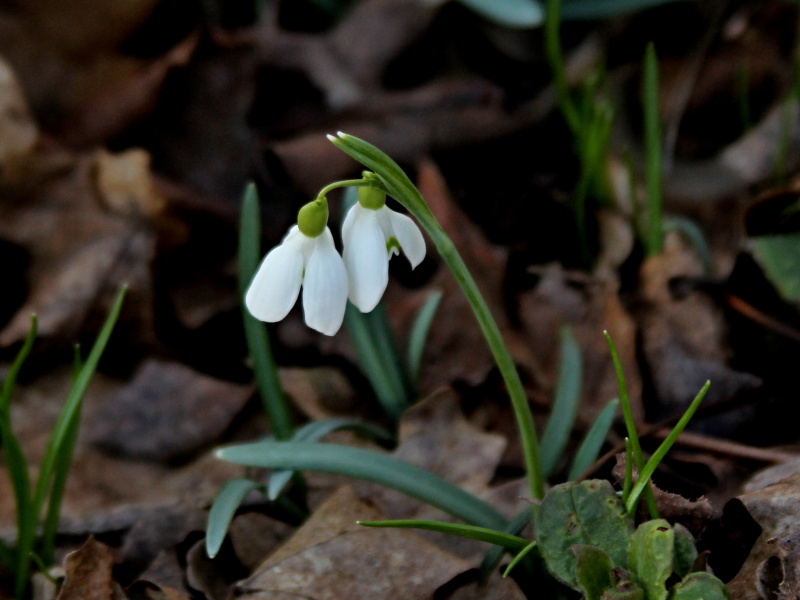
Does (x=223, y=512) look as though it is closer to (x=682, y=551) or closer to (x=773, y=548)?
(x=682, y=551)

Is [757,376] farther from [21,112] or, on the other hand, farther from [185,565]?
[21,112]

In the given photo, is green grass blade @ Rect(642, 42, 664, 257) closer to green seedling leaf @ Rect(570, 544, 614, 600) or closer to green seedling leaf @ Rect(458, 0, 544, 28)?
green seedling leaf @ Rect(458, 0, 544, 28)

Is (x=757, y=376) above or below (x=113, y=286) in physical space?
above

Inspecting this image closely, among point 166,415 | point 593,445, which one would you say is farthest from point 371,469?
point 166,415

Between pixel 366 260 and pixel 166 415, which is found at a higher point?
pixel 366 260

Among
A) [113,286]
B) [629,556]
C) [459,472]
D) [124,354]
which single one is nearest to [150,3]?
[113,286]

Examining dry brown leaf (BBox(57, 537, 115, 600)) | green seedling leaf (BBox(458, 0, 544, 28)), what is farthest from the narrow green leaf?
dry brown leaf (BBox(57, 537, 115, 600))

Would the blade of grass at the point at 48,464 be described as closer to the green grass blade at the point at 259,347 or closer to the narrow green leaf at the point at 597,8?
the green grass blade at the point at 259,347
